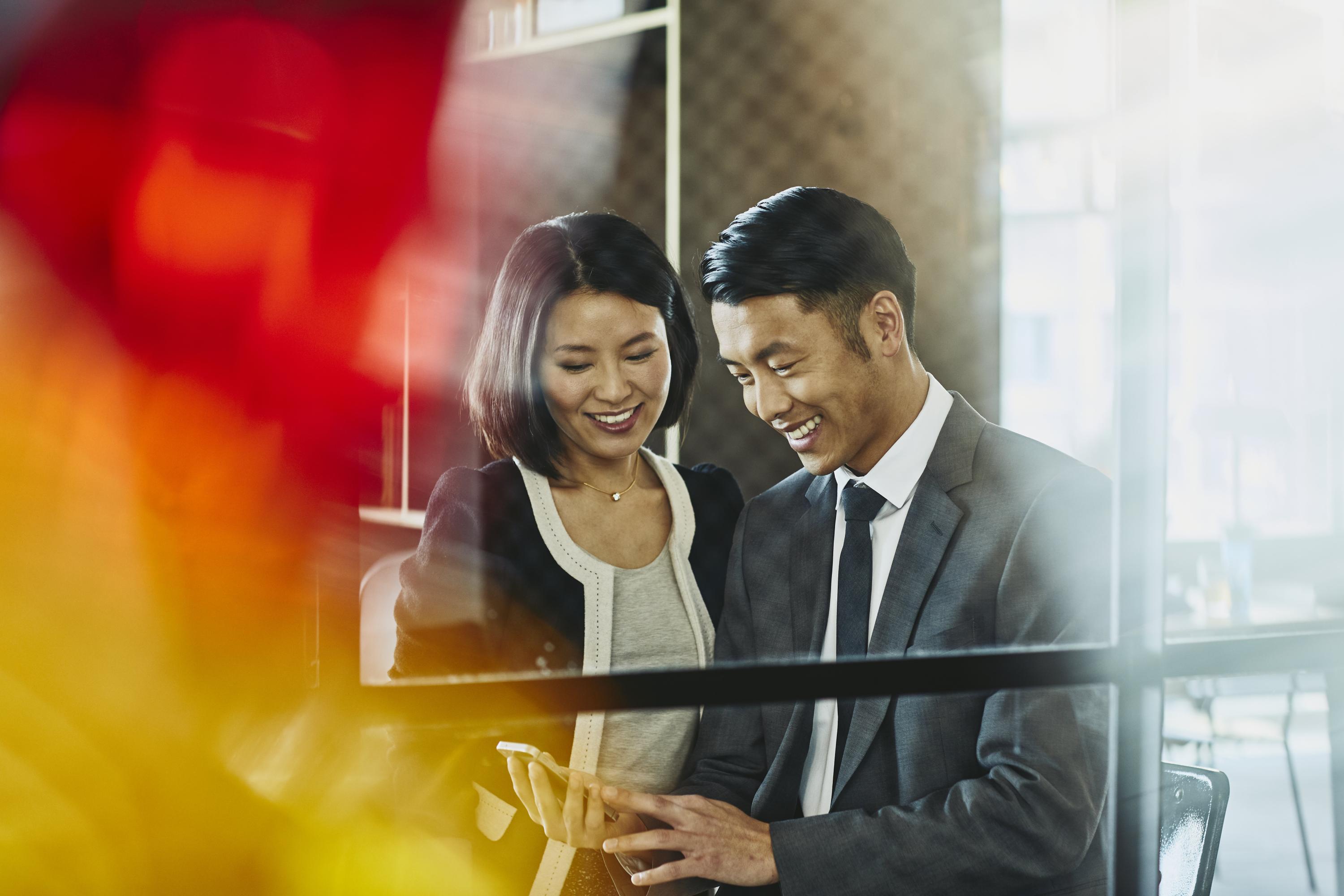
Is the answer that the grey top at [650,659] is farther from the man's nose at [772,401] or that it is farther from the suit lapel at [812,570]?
the man's nose at [772,401]

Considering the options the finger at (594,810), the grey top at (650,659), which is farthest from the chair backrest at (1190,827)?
the finger at (594,810)

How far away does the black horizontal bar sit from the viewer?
752mm

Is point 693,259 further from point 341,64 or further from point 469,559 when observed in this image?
point 341,64

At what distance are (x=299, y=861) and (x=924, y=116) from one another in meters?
1.14

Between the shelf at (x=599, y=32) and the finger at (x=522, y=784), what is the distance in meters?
0.78

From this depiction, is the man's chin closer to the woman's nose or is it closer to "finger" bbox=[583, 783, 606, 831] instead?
the woman's nose

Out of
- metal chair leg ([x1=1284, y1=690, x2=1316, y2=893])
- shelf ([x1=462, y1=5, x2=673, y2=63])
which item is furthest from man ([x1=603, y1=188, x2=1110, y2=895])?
metal chair leg ([x1=1284, y1=690, x2=1316, y2=893])

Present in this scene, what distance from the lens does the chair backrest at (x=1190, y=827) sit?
1.29 meters

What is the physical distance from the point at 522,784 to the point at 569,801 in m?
0.05

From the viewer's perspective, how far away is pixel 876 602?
1166 mm

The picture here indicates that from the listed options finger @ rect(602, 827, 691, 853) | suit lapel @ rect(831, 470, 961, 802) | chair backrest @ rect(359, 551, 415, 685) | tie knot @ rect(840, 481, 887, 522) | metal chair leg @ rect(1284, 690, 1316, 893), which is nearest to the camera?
chair backrest @ rect(359, 551, 415, 685)

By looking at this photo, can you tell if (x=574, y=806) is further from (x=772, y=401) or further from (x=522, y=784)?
(x=772, y=401)

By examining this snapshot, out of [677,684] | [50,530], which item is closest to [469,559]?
[677,684]

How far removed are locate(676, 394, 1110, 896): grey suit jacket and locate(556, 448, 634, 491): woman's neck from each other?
0.20 metres
